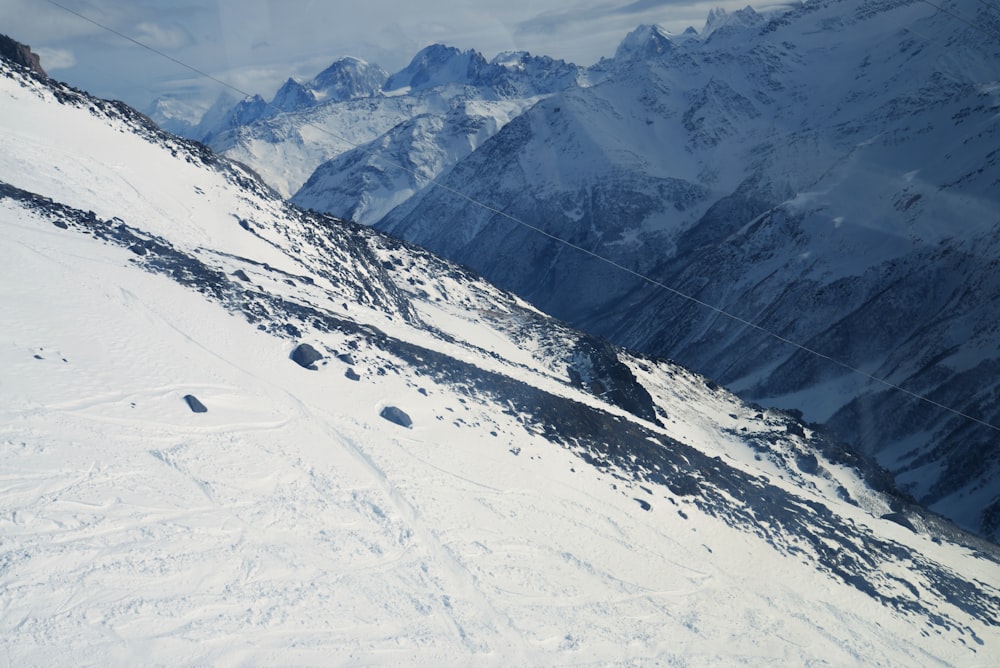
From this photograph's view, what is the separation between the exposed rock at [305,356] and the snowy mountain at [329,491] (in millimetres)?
95

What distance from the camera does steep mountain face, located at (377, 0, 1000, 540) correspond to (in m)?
67.9

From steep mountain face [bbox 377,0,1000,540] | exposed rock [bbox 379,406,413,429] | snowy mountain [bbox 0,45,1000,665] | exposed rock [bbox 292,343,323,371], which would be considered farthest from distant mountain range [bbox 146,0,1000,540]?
exposed rock [bbox 292,343,323,371]

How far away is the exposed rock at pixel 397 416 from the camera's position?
22.4 m

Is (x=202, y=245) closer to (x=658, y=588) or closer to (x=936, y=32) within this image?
(x=658, y=588)

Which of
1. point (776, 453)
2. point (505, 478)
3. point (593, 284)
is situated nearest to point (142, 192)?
point (505, 478)

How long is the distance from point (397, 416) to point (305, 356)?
404 centimetres

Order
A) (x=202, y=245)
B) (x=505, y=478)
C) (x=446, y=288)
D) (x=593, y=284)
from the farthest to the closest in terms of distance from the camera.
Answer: (x=593, y=284)
(x=446, y=288)
(x=202, y=245)
(x=505, y=478)

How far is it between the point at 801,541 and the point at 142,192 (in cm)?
3313

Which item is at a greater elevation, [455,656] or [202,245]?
[202,245]

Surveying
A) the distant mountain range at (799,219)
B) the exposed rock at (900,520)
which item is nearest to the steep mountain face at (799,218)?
the distant mountain range at (799,219)

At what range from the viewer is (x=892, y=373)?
2810 inches

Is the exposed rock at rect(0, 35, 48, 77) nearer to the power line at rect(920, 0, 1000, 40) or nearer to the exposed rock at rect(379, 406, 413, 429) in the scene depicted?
the exposed rock at rect(379, 406, 413, 429)

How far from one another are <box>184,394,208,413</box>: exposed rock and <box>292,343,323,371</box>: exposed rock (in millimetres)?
5332

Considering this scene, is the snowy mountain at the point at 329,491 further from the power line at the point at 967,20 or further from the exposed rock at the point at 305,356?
the power line at the point at 967,20
